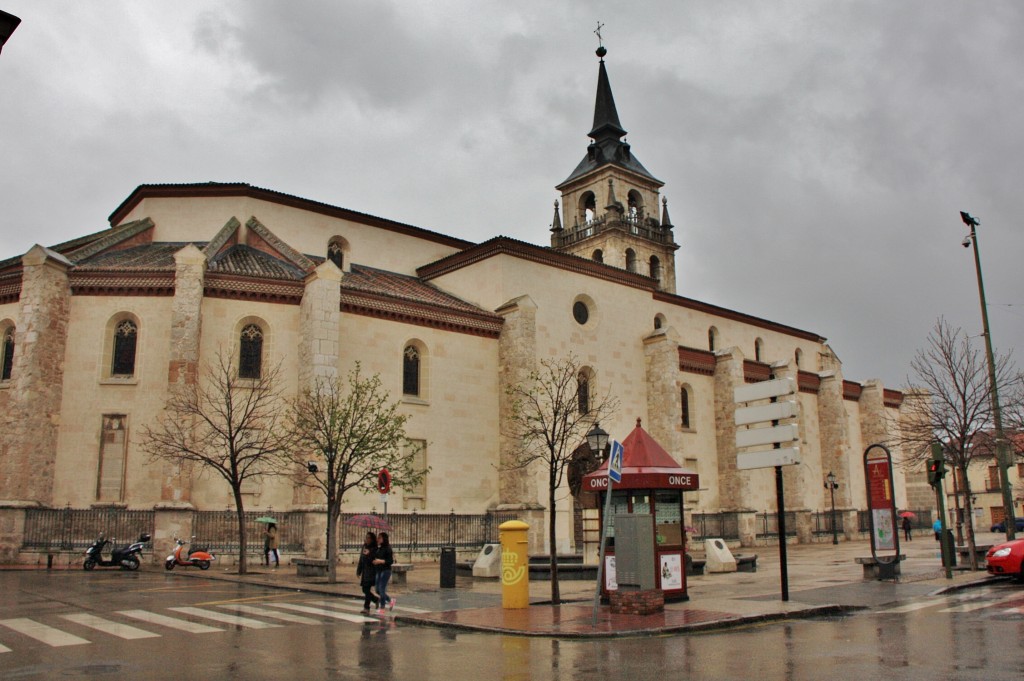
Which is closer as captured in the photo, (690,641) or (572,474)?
(690,641)

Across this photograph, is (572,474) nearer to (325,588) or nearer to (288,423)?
(288,423)

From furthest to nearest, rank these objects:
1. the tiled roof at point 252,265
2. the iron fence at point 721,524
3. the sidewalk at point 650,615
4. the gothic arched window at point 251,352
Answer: the iron fence at point 721,524, the tiled roof at point 252,265, the gothic arched window at point 251,352, the sidewalk at point 650,615

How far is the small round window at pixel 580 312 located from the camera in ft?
126

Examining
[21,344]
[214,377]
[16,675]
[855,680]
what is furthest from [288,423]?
[855,680]

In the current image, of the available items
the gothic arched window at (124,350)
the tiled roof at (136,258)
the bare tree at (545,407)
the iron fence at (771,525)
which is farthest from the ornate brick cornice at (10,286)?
the iron fence at (771,525)

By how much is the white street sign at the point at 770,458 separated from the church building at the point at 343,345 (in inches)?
673

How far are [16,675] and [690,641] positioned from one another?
817 cm

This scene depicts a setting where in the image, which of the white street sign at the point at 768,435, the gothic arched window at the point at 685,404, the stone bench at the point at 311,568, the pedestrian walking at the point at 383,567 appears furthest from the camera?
the gothic arched window at the point at 685,404

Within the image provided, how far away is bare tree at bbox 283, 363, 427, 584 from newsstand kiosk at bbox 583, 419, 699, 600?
864 centimetres

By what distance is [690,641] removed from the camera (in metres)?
11.3

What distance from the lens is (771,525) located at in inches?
1738

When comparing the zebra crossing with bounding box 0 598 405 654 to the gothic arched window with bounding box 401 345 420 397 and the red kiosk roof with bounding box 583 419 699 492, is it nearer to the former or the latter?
the red kiosk roof with bounding box 583 419 699 492

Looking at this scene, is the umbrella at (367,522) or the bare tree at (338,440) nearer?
the bare tree at (338,440)

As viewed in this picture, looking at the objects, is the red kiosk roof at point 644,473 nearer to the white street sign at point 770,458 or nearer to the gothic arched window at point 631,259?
the white street sign at point 770,458
